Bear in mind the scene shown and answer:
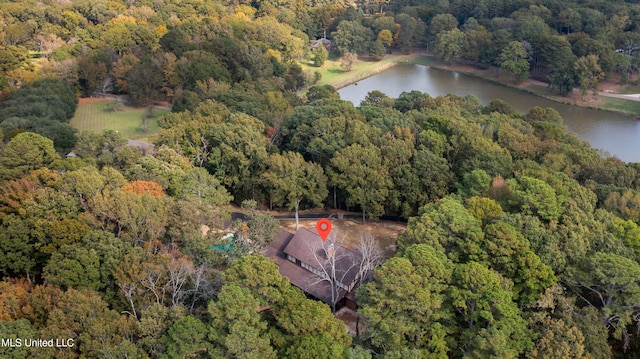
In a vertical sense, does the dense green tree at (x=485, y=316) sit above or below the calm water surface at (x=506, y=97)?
above

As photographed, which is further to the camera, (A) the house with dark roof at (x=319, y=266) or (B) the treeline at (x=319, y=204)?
(A) the house with dark roof at (x=319, y=266)

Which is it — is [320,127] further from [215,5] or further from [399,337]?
[215,5]

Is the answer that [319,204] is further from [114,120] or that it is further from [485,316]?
[114,120]

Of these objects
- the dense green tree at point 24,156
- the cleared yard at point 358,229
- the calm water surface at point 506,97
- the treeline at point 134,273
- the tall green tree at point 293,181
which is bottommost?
the calm water surface at point 506,97

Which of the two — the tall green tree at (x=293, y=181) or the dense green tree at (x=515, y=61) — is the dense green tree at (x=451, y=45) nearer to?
the dense green tree at (x=515, y=61)

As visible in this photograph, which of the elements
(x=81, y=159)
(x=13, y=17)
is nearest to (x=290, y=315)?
(x=81, y=159)

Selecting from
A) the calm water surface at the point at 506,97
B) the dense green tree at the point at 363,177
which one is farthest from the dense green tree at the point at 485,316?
the calm water surface at the point at 506,97
